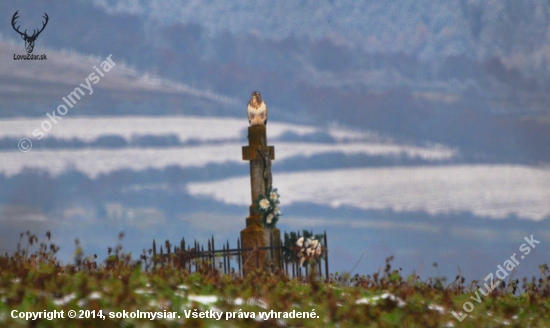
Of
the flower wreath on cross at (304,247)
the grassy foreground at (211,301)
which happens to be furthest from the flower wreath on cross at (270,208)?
the grassy foreground at (211,301)

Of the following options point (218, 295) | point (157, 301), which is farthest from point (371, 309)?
point (157, 301)

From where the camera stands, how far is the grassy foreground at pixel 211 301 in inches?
236

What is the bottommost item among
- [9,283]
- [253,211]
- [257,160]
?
[9,283]

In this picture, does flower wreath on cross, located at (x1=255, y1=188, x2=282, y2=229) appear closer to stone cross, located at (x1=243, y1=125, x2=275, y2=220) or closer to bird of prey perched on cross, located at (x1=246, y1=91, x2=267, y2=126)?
stone cross, located at (x1=243, y1=125, x2=275, y2=220)

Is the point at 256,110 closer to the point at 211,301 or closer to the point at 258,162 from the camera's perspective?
the point at 258,162

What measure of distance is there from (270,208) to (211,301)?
7.24 meters

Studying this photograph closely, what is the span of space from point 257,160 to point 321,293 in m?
6.30

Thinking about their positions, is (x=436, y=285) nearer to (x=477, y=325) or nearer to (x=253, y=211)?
(x=477, y=325)

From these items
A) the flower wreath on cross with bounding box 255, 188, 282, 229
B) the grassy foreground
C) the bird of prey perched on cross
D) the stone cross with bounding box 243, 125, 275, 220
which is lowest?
the grassy foreground

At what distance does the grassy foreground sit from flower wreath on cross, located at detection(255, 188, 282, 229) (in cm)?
409

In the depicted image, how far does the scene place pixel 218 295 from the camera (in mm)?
7750

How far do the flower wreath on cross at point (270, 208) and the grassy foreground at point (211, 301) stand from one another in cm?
409

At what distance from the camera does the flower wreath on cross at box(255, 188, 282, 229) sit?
47.2 feet

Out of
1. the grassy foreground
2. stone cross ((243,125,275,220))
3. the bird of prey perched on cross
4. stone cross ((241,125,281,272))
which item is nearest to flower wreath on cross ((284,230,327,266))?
stone cross ((241,125,281,272))
